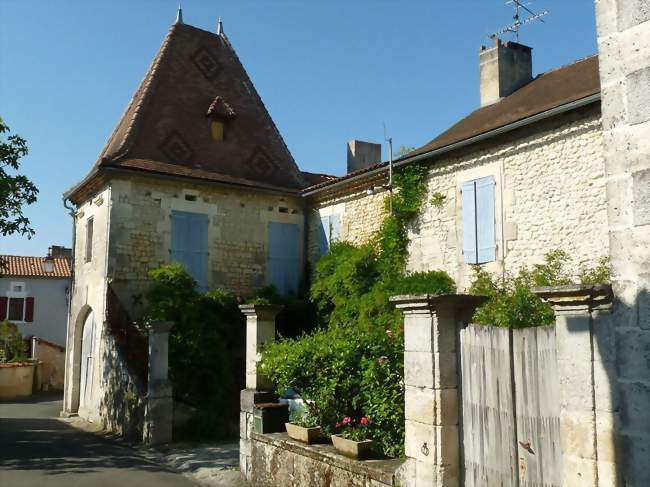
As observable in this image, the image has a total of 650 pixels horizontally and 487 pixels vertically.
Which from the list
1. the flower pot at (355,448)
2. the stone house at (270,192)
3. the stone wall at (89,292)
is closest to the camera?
the flower pot at (355,448)

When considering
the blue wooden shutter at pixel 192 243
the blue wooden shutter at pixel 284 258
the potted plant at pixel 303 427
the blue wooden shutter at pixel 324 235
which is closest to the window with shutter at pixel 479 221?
the blue wooden shutter at pixel 324 235

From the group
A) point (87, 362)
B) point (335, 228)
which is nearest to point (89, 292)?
point (87, 362)

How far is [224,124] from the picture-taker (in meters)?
15.4

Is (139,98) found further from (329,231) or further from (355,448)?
(355,448)

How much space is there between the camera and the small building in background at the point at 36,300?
25953 mm

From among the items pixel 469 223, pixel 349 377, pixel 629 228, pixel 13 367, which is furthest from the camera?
pixel 13 367

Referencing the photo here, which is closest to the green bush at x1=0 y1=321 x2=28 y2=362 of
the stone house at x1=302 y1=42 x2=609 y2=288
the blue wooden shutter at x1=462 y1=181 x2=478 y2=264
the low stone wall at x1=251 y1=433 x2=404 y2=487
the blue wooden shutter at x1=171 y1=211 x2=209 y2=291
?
the blue wooden shutter at x1=171 y1=211 x2=209 y2=291

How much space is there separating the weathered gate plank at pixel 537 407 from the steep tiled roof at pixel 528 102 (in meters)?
5.66

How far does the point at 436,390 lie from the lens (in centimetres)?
479

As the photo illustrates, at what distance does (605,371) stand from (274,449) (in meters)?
4.37

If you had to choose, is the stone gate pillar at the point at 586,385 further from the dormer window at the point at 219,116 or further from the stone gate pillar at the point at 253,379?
the dormer window at the point at 219,116

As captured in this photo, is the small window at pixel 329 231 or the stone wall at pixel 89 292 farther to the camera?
the small window at pixel 329 231

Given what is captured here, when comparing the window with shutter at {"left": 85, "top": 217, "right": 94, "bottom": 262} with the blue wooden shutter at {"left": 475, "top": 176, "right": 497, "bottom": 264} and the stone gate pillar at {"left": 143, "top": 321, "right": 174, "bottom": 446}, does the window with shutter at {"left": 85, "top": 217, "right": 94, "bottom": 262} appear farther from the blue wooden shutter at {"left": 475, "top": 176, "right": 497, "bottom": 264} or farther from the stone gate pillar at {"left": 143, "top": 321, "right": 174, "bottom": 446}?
the blue wooden shutter at {"left": 475, "top": 176, "right": 497, "bottom": 264}

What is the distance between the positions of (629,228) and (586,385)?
90 cm
